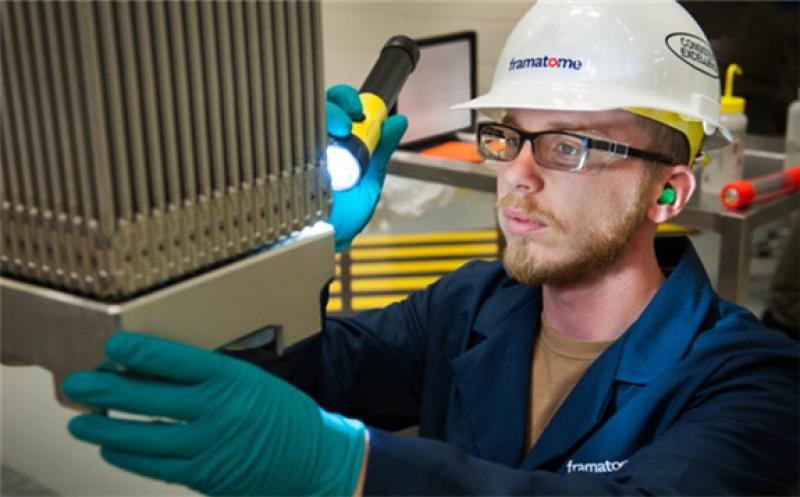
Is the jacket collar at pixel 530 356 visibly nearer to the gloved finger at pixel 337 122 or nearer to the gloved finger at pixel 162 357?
the gloved finger at pixel 337 122

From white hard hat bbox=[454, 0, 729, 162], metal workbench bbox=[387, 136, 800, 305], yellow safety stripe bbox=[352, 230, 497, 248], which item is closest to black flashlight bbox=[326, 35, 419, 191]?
white hard hat bbox=[454, 0, 729, 162]

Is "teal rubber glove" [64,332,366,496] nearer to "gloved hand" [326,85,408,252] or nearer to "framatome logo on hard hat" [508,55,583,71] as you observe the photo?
"gloved hand" [326,85,408,252]

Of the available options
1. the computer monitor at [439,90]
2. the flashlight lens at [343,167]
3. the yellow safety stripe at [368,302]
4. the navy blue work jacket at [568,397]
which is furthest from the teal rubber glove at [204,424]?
the yellow safety stripe at [368,302]

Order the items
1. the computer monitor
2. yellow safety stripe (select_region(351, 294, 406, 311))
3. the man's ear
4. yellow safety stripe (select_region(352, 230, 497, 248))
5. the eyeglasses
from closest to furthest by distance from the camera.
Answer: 1. the eyeglasses
2. the man's ear
3. the computer monitor
4. yellow safety stripe (select_region(351, 294, 406, 311))
5. yellow safety stripe (select_region(352, 230, 497, 248))

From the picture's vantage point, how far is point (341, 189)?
1278 mm

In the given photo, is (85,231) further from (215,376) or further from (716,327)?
(716,327)

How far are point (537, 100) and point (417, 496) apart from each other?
669mm

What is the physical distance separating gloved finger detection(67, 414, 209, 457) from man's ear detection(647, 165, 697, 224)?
3.03 ft

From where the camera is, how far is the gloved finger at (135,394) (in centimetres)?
81

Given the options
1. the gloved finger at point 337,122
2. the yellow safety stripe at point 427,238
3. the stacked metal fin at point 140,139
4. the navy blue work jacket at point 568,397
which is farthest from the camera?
the yellow safety stripe at point 427,238

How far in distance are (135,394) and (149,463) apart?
8 cm

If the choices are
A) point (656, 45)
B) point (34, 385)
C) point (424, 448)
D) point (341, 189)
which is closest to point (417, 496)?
point (424, 448)

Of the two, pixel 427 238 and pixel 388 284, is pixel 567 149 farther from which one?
pixel 427 238

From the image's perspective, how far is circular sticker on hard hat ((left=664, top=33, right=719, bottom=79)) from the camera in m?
1.46
